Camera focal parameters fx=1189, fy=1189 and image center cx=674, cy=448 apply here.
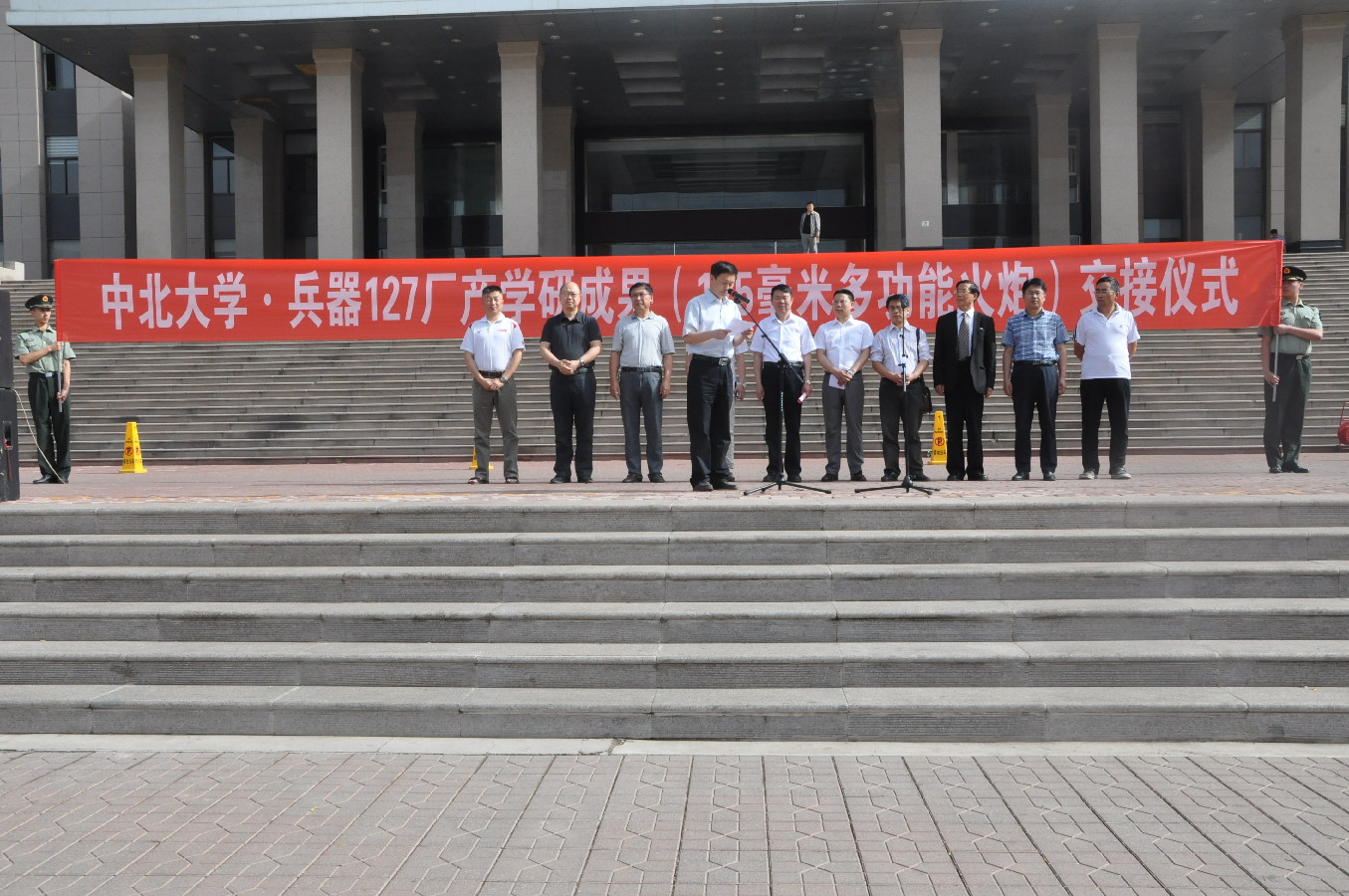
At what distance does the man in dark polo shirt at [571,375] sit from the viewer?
35.8 ft

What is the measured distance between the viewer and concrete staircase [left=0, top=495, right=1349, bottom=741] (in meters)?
5.73

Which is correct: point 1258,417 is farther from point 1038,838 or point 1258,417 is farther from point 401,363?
point 1038,838

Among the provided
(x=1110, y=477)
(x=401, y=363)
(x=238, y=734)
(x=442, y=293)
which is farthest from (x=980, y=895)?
(x=401, y=363)

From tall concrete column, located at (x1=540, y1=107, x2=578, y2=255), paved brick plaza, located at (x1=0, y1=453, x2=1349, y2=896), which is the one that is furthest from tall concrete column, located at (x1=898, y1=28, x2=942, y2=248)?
paved brick plaza, located at (x1=0, y1=453, x2=1349, y2=896)

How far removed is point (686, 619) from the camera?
253 inches

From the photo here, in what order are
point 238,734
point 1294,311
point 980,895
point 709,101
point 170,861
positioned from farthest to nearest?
point 709,101 < point 1294,311 < point 238,734 < point 170,861 < point 980,895

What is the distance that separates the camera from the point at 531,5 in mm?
28562

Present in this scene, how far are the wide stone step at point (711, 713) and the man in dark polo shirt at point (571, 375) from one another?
16.9 feet

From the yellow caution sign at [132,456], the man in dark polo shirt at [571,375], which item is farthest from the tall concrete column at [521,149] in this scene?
the man in dark polo shirt at [571,375]

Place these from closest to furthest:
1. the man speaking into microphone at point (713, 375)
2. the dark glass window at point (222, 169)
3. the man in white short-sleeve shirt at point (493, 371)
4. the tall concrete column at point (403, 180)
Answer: the man speaking into microphone at point (713, 375) → the man in white short-sleeve shirt at point (493, 371) → the tall concrete column at point (403, 180) → the dark glass window at point (222, 169)

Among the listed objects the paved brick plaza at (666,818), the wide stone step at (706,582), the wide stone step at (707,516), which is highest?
the wide stone step at (707,516)

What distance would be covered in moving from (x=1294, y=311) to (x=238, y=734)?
391 inches

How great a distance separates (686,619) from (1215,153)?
118ft

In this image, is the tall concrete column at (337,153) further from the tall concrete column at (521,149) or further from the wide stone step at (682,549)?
the wide stone step at (682,549)
